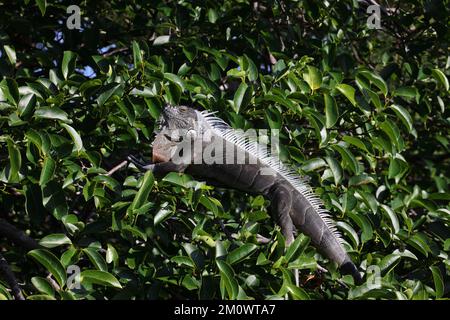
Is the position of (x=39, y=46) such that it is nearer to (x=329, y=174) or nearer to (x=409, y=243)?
(x=329, y=174)

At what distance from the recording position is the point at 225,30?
13.5 feet

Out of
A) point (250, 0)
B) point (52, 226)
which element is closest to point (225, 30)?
point (250, 0)

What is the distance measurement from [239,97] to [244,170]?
0.36m

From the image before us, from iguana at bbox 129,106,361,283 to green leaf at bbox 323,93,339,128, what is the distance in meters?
0.31

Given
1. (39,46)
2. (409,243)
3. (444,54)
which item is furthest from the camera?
(444,54)

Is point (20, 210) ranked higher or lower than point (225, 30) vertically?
lower

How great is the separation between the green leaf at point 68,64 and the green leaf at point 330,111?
1.24m

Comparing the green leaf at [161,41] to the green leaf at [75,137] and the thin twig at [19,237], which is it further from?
the thin twig at [19,237]

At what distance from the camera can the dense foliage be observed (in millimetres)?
2844

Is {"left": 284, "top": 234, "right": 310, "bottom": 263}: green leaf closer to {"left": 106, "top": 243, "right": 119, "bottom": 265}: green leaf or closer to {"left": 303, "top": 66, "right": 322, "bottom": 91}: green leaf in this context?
{"left": 106, "top": 243, "right": 119, "bottom": 265}: green leaf

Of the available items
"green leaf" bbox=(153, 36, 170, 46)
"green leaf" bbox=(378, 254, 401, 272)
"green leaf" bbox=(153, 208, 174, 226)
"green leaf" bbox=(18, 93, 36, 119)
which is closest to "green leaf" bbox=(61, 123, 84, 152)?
"green leaf" bbox=(18, 93, 36, 119)

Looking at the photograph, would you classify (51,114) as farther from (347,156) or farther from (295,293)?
(347,156)

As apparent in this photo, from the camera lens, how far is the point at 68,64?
338cm

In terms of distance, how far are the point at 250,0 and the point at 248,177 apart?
1383 millimetres
